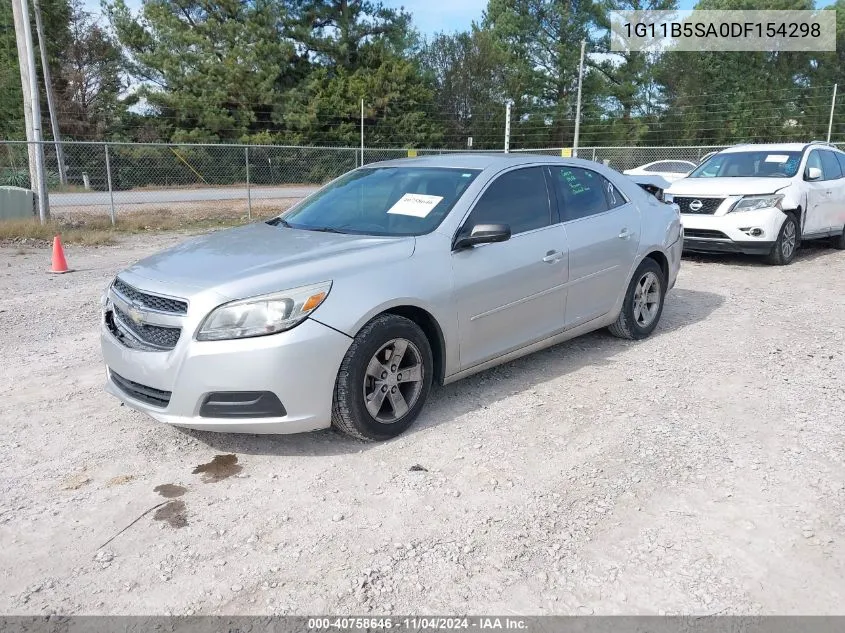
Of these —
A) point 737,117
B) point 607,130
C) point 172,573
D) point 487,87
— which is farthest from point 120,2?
point 172,573

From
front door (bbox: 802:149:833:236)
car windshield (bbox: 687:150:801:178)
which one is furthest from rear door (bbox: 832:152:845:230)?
car windshield (bbox: 687:150:801:178)

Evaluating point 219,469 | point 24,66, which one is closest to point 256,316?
point 219,469

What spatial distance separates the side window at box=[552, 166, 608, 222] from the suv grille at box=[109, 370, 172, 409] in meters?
3.04

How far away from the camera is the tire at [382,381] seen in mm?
3641

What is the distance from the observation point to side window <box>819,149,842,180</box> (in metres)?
10.5

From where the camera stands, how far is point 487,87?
4706 centimetres

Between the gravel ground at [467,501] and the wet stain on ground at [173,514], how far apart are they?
0.01 metres

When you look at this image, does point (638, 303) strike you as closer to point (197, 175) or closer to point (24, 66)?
point (24, 66)

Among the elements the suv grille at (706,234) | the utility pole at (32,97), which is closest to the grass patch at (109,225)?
the utility pole at (32,97)

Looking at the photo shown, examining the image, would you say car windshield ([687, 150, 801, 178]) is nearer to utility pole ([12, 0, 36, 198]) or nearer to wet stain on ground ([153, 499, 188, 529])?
wet stain on ground ([153, 499, 188, 529])

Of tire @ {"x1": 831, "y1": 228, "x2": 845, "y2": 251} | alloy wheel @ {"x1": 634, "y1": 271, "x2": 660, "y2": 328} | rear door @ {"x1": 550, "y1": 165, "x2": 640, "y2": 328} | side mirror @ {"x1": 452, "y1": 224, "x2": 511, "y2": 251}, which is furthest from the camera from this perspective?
tire @ {"x1": 831, "y1": 228, "x2": 845, "y2": 251}

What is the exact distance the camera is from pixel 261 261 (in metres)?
3.86

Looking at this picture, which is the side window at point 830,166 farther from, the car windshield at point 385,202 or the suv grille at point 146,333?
the suv grille at point 146,333

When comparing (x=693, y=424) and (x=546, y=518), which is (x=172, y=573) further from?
(x=693, y=424)
